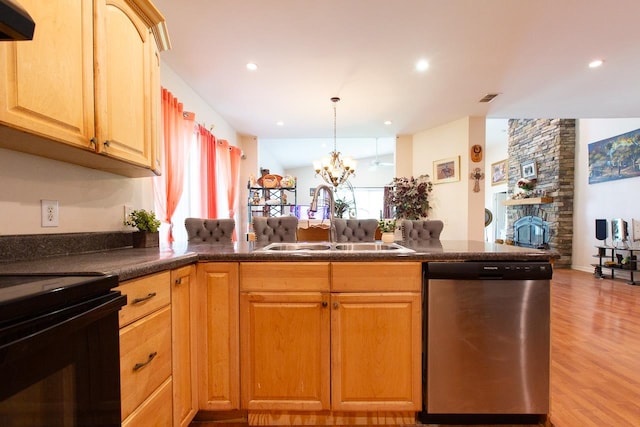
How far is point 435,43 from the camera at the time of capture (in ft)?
8.14

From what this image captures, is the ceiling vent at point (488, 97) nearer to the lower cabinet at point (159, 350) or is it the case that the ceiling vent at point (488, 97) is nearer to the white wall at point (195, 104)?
the white wall at point (195, 104)

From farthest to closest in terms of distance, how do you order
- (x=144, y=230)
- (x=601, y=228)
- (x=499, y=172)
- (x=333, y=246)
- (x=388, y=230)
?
(x=499, y=172), (x=601, y=228), (x=388, y=230), (x=333, y=246), (x=144, y=230)

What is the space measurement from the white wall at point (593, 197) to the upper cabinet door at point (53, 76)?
7.13 metres

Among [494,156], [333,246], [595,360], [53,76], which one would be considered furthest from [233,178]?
[494,156]

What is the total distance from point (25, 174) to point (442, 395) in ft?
7.42

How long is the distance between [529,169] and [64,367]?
27.2 feet

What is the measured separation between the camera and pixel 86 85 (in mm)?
1148

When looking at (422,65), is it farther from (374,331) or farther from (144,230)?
(144,230)

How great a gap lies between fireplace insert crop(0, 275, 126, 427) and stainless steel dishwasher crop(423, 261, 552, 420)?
52.6 inches

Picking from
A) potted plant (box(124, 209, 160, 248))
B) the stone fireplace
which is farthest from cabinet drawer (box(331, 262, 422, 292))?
the stone fireplace

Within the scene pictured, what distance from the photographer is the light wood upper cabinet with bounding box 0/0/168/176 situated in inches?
37.2

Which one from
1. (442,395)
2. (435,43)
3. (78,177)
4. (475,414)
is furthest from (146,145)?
(435,43)

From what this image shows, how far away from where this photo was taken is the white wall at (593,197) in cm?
482

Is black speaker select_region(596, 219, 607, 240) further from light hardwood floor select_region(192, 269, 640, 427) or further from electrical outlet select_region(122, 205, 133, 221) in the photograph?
electrical outlet select_region(122, 205, 133, 221)
